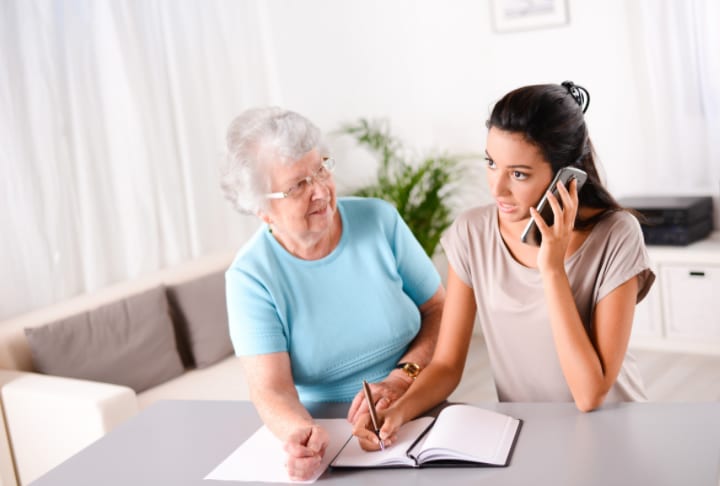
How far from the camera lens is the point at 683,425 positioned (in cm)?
161

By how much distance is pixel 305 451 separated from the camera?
1.66 meters

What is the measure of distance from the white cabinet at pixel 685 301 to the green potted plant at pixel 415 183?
117 cm

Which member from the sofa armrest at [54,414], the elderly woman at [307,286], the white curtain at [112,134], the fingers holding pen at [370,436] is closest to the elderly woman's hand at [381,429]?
the fingers holding pen at [370,436]

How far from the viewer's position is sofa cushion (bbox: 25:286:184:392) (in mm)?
3486

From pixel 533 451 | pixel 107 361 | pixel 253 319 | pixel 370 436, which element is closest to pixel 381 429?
pixel 370 436

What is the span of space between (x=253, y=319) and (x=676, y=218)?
8.84 ft

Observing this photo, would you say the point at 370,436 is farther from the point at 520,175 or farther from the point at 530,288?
the point at 520,175

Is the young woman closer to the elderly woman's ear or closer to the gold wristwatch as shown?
the gold wristwatch

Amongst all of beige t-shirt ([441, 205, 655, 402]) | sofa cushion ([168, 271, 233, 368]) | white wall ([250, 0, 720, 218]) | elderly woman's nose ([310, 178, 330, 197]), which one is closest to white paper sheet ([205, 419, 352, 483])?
beige t-shirt ([441, 205, 655, 402])

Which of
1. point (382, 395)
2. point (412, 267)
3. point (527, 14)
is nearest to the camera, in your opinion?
point (382, 395)

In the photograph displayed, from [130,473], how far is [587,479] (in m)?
0.95

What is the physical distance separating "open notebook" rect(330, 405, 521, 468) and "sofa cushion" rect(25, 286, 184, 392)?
2.10 m

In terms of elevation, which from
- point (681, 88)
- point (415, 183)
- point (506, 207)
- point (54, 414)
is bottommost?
point (54, 414)

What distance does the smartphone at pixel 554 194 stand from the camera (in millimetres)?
1753
